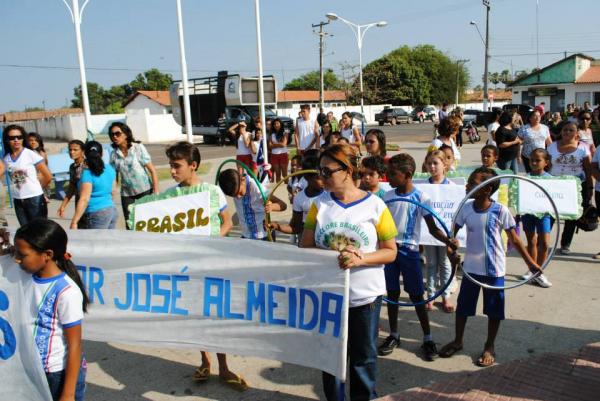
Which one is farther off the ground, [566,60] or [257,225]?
[566,60]

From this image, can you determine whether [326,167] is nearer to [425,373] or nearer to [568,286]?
[425,373]

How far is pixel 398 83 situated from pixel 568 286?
2672 inches

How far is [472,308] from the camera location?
166 inches

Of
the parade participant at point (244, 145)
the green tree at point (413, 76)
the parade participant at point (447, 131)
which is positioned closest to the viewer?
the parade participant at point (447, 131)

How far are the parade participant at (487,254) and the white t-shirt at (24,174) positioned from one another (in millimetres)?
5350

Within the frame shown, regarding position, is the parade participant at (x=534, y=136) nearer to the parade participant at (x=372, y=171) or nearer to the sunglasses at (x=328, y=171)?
the parade participant at (x=372, y=171)

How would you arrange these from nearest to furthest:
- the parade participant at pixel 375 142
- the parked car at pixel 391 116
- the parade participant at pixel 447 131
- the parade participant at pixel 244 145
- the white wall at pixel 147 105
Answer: the parade participant at pixel 375 142
the parade participant at pixel 447 131
the parade participant at pixel 244 145
the parked car at pixel 391 116
the white wall at pixel 147 105

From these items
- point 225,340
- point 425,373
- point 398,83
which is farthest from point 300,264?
point 398,83

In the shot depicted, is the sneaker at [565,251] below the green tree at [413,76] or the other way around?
below

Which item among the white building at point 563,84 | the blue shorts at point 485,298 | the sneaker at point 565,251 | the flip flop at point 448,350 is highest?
the white building at point 563,84

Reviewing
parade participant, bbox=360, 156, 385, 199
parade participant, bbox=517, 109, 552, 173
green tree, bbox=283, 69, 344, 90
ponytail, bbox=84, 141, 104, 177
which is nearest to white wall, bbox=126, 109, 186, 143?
parade participant, bbox=517, 109, 552, 173

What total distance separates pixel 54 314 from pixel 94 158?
3277mm

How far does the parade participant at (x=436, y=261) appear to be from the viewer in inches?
209

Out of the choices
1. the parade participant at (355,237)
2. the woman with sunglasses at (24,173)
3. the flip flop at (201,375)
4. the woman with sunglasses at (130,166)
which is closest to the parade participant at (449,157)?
the parade participant at (355,237)
